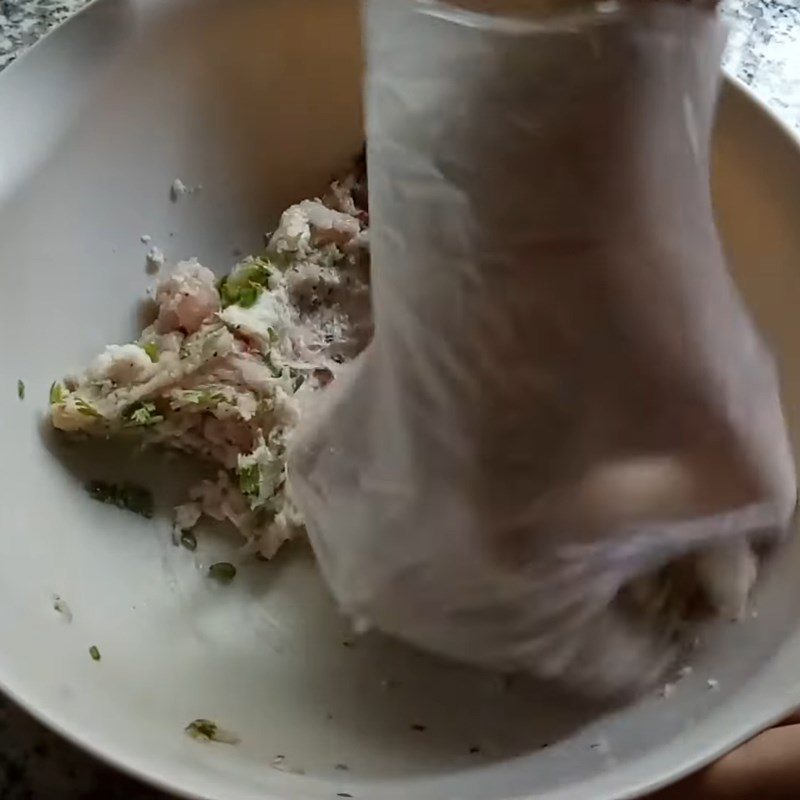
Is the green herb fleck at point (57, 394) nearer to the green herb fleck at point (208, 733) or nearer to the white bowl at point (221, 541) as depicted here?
the white bowl at point (221, 541)

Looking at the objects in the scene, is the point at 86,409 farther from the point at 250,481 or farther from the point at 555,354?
the point at 555,354

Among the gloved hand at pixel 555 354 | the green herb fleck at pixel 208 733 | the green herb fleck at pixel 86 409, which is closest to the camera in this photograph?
the gloved hand at pixel 555 354

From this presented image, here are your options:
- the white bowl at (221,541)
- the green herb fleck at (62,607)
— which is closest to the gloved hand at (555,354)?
the white bowl at (221,541)

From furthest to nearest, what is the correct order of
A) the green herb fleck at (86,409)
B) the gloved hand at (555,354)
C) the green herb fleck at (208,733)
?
the green herb fleck at (86,409), the green herb fleck at (208,733), the gloved hand at (555,354)

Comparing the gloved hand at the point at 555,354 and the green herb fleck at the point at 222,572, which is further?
the green herb fleck at the point at 222,572

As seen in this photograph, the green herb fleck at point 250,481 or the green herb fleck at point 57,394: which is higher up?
the green herb fleck at point 57,394

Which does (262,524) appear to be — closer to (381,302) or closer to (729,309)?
(381,302)
